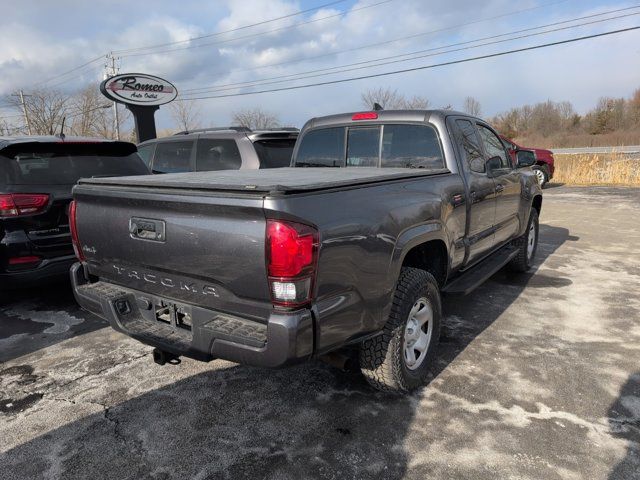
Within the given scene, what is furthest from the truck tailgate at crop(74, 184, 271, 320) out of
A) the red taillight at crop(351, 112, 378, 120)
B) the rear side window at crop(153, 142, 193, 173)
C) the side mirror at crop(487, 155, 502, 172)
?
the rear side window at crop(153, 142, 193, 173)

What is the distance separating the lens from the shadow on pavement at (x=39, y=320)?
4004 mm

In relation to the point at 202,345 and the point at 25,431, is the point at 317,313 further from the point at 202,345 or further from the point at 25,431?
the point at 25,431

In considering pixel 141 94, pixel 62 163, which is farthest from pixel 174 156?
pixel 141 94

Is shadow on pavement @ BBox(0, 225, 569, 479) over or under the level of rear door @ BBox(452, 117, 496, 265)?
under

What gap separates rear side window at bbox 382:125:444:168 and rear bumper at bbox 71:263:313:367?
2201 mm

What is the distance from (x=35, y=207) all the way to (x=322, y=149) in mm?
2712

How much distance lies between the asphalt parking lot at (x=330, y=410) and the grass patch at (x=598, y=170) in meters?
15.2

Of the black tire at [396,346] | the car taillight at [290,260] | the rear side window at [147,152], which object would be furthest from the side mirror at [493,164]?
the rear side window at [147,152]

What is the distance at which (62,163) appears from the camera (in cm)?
461

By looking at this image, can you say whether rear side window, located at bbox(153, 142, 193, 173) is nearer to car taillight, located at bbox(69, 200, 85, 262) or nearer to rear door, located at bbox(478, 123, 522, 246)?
car taillight, located at bbox(69, 200, 85, 262)

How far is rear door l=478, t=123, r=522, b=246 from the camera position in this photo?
4.53m

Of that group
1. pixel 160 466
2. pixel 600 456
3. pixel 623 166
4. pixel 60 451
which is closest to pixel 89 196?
pixel 60 451

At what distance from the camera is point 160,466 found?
2.44 m

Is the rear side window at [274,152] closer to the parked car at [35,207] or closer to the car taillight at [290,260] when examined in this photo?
the parked car at [35,207]
